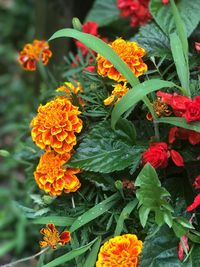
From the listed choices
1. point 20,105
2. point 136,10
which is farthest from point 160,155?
point 20,105

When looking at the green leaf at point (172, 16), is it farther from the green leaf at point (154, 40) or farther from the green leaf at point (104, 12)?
the green leaf at point (104, 12)

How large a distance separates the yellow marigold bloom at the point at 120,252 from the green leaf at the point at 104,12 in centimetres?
93

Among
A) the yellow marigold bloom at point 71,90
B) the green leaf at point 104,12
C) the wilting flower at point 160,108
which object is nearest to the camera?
the wilting flower at point 160,108

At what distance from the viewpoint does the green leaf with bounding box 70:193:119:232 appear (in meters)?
1.22

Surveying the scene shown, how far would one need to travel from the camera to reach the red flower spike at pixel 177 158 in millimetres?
1189

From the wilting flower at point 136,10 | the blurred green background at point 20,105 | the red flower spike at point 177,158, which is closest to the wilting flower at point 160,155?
the red flower spike at point 177,158

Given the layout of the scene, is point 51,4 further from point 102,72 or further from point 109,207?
point 109,207

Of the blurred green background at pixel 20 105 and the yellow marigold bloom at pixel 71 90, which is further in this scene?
the blurred green background at pixel 20 105

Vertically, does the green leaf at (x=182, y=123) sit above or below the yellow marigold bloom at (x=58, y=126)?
below

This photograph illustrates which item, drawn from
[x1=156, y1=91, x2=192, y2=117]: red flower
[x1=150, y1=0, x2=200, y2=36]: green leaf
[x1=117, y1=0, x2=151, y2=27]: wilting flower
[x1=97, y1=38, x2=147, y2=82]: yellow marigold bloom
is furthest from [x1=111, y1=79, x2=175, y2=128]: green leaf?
[x1=117, y1=0, x2=151, y2=27]: wilting flower

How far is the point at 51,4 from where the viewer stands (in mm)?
2162

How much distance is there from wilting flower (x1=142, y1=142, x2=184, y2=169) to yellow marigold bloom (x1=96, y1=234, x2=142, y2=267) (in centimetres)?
16

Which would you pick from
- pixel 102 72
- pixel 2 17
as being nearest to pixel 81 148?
pixel 102 72

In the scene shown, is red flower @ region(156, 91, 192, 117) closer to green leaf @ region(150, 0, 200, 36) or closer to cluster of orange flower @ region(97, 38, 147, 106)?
cluster of orange flower @ region(97, 38, 147, 106)
